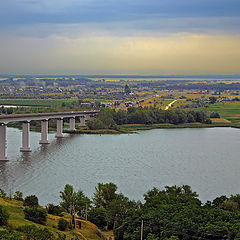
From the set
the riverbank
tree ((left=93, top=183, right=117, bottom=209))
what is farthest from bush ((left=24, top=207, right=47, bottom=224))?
the riverbank

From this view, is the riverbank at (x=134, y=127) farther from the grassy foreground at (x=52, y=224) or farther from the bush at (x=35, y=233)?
the bush at (x=35, y=233)

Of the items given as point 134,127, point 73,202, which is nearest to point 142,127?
point 134,127

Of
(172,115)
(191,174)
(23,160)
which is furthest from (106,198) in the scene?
(172,115)

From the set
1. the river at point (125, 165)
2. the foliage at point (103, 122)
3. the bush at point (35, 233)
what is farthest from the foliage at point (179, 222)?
the foliage at point (103, 122)

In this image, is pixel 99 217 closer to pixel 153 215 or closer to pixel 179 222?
pixel 153 215

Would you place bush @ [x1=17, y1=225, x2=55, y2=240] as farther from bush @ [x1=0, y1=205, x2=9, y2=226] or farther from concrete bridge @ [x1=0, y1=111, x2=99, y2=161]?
concrete bridge @ [x1=0, y1=111, x2=99, y2=161]

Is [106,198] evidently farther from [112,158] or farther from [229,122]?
[229,122]
